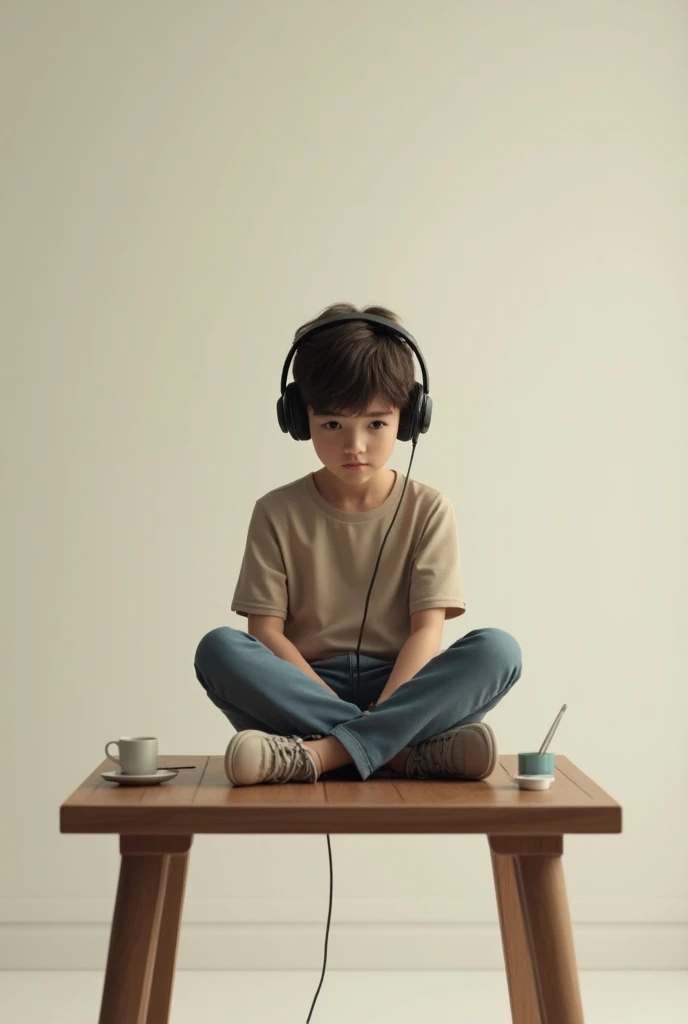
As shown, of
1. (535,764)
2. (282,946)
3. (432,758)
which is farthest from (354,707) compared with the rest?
(282,946)

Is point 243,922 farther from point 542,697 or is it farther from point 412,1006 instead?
point 542,697

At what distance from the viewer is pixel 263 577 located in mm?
1633

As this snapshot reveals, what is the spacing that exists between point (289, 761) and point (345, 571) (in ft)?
1.17

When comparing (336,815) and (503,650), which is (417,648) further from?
(336,815)

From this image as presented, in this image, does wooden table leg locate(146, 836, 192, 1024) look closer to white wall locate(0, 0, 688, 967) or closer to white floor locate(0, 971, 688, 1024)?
white floor locate(0, 971, 688, 1024)

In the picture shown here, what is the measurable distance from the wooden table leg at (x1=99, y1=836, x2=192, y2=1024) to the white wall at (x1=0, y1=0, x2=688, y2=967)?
3.21 ft

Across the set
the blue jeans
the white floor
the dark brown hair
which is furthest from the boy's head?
the white floor

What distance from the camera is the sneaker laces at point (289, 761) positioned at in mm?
1343

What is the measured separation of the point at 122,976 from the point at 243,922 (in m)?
1.03

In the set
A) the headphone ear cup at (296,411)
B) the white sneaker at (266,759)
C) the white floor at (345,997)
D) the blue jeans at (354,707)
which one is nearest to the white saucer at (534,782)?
the blue jeans at (354,707)

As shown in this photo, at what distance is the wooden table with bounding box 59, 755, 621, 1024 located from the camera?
4.01 ft

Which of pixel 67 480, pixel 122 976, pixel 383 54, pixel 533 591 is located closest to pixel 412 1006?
pixel 533 591

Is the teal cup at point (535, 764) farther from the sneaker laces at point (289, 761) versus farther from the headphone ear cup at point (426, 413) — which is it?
the headphone ear cup at point (426, 413)

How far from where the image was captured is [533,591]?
90.4 inches
